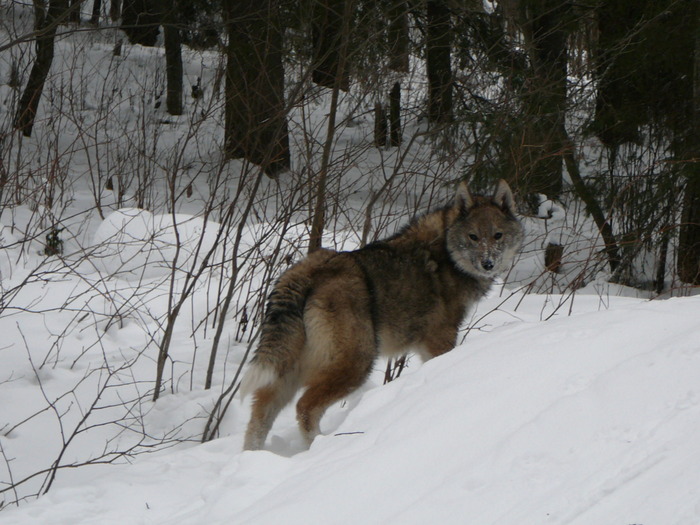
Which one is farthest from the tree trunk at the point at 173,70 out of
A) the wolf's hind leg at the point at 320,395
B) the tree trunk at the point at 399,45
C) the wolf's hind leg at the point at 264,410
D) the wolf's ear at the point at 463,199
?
the wolf's hind leg at the point at 320,395

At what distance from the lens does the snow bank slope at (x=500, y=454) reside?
249 cm

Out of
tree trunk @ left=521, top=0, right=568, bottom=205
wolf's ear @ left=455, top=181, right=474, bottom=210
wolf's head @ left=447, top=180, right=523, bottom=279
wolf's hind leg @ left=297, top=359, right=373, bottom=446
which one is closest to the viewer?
wolf's hind leg @ left=297, top=359, right=373, bottom=446

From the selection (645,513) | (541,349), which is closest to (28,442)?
(541,349)

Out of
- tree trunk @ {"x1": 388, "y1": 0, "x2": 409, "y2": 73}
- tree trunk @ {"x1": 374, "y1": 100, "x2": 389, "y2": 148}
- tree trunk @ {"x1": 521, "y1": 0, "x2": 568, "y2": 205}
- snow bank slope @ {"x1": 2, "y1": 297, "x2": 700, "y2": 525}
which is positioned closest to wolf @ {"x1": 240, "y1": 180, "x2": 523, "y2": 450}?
snow bank slope @ {"x1": 2, "y1": 297, "x2": 700, "y2": 525}

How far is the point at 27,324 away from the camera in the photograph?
6.78 meters

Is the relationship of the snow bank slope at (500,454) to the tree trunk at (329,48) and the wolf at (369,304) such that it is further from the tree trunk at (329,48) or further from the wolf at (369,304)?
the tree trunk at (329,48)

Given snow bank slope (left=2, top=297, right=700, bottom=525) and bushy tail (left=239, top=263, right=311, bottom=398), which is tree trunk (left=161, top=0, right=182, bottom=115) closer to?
bushy tail (left=239, top=263, right=311, bottom=398)

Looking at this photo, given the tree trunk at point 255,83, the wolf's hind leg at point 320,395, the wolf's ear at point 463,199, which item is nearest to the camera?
the wolf's hind leg at point 320,395

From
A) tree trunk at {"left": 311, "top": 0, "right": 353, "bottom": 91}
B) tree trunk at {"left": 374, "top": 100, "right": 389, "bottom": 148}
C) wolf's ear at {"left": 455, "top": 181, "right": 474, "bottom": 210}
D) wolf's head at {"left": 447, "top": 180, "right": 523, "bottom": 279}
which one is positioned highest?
tree trunk at {"left": 311, "top": 0, "right": 353, "bottom": 91}

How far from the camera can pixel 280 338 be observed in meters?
4.62

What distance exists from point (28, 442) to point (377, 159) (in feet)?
38.5

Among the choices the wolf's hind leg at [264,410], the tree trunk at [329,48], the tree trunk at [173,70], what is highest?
the tree trunk at [173,70]

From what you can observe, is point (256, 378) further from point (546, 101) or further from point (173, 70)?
point (173, 70)

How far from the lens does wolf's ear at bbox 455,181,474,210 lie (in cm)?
563
